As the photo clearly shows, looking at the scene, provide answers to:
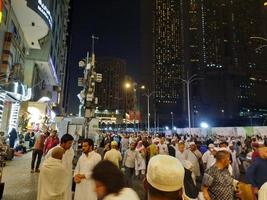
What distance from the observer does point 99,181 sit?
8.58ft

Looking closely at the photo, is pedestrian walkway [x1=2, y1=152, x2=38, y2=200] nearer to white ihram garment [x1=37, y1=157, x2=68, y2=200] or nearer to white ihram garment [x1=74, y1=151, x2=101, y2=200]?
white ihram garment [x1=74, y1=151, x2=101, y2=200]

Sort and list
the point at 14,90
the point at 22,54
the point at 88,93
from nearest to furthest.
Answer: the point at 88,93
the point at 14,90
the point at 22,54

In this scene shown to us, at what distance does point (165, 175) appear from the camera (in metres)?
1.98

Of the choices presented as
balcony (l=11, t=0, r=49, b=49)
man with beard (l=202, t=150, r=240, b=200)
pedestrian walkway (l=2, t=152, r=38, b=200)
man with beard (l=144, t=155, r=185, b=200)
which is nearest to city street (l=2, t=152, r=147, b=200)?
pedestrian walkway (l=2, t=152, r=38, b=200)

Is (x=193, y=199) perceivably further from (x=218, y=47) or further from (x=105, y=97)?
(x=105, y=97)

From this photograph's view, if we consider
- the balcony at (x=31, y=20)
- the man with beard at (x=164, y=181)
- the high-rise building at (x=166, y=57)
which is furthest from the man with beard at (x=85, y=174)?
the high-rise building at (x=166, y=57)

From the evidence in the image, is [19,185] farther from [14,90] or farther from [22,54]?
[22,54]

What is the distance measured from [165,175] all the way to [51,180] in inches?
130

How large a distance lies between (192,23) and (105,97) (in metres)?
62.0

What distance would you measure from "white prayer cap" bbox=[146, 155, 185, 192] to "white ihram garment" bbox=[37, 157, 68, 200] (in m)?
3.13

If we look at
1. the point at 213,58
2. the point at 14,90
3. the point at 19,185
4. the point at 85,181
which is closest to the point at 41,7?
the point at 14,90

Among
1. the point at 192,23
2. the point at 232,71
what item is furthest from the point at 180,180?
the point at 232,71

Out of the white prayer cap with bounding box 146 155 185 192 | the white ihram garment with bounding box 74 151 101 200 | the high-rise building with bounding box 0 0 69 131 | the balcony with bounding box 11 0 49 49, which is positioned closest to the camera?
the white prayer cap with bounding box 146 155 185 192

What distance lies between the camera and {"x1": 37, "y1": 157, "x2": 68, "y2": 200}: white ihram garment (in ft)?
15.5
